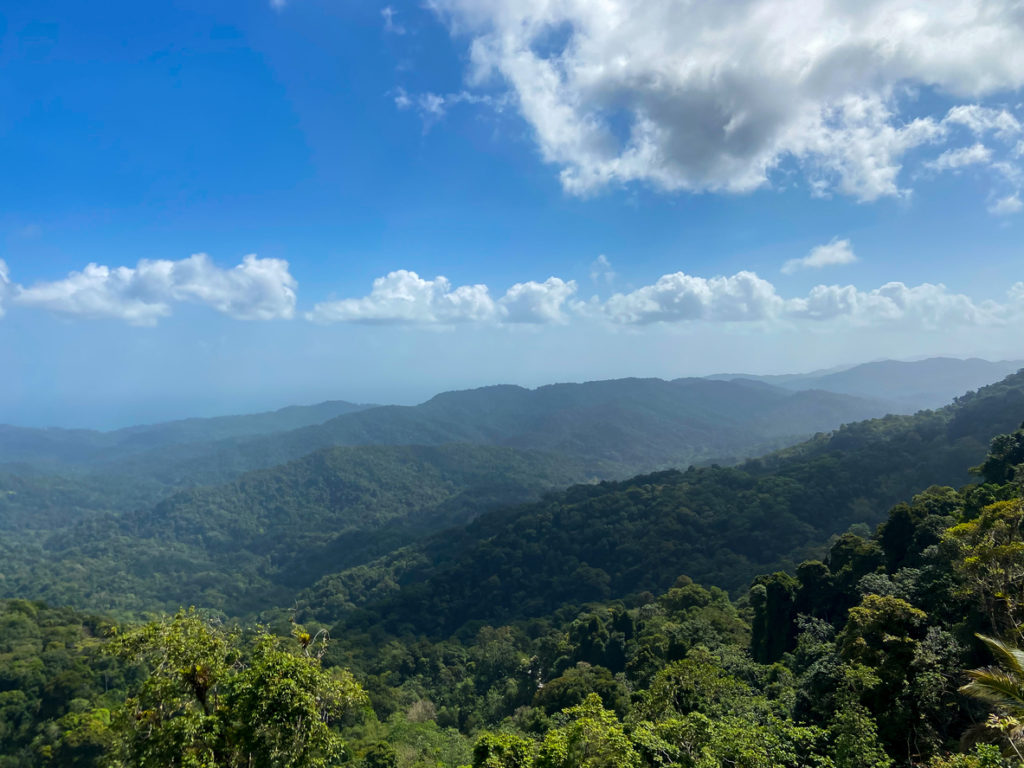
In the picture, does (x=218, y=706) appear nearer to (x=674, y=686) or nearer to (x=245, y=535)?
(x=674, y=686)

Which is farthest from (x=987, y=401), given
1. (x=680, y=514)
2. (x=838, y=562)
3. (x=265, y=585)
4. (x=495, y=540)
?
(x=265, y=585)

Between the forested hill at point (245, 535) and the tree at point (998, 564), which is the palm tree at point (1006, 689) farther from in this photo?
the forested hill at point (245, 535)

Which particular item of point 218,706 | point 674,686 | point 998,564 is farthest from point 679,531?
point 218,706

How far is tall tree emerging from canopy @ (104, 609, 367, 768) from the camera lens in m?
8.93

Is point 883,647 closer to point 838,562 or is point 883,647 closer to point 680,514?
point 838,562

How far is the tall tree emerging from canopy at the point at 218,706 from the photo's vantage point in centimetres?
893

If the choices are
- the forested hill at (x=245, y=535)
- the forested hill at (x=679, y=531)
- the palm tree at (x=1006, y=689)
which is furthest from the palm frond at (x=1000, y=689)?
the forested hill at (x=245, y=535)

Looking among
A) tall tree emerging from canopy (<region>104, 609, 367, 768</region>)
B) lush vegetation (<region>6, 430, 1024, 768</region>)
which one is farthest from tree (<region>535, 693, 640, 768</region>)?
tall tree emerging from canopy (<region>104, 609, 367, 768</region>)

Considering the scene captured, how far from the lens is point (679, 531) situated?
80312 millimetres

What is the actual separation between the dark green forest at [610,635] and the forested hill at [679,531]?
47 centimetres

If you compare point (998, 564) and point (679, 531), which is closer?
point (998, 564)

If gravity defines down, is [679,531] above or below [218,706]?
below

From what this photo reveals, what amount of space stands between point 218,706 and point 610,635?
39601 millimetres

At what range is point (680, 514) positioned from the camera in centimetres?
8338
